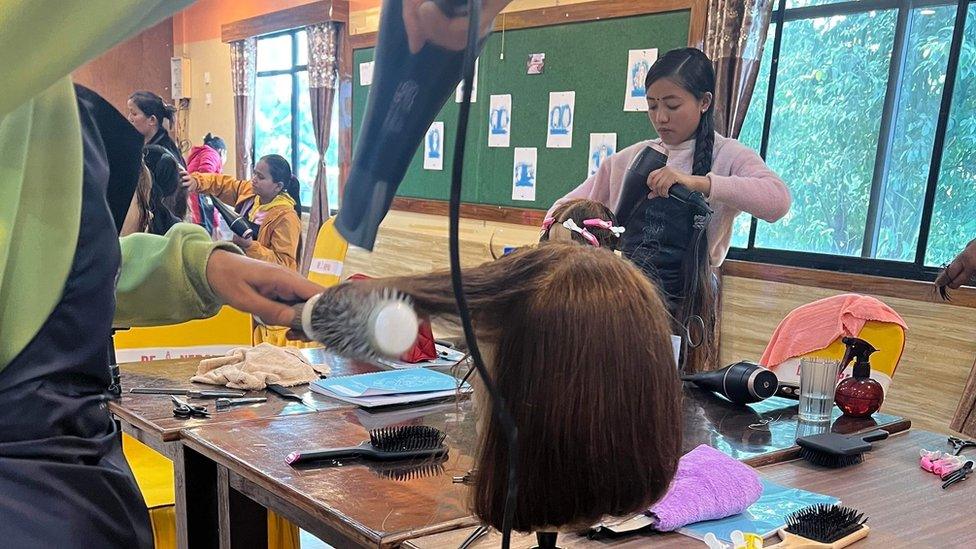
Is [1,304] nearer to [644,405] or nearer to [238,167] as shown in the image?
[238,167]

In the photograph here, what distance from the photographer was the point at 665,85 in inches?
93.4

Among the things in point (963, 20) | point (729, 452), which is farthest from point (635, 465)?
point (963, 20)

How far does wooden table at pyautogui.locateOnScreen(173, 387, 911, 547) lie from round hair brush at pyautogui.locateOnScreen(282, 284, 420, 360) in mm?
287

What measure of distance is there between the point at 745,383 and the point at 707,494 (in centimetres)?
63

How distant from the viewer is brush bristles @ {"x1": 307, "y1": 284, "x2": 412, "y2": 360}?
0.38 metres

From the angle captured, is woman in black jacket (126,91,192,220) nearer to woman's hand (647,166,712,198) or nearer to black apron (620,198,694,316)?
black apron (620,198,694,316)

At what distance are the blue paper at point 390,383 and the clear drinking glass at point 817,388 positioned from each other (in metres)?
0.70

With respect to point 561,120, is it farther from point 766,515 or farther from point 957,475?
point 766,515

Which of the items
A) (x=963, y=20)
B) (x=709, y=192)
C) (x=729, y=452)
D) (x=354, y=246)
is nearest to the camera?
(x=354, y=246)

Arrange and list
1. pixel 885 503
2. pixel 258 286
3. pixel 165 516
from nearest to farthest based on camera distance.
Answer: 1. pixel 258 286
2. pixel 885 503
3. pixel 165 516

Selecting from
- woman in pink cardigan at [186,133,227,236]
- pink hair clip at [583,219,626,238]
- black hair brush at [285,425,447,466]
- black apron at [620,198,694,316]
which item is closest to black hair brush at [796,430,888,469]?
black hair brush at [285,425,447,466]

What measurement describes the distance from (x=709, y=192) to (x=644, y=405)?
180 centimetres

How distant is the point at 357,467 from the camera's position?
114 cm

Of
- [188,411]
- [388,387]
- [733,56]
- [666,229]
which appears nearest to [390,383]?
[388,387]
